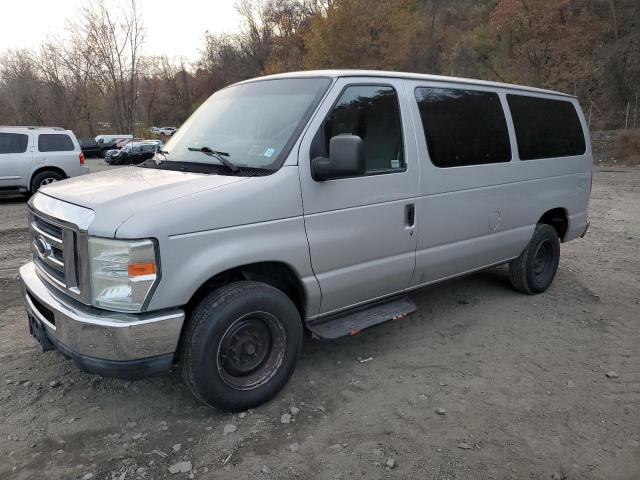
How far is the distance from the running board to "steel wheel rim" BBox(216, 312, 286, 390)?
34 centimetres

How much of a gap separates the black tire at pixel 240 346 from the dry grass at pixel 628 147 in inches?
860

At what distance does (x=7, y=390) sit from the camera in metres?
3.50

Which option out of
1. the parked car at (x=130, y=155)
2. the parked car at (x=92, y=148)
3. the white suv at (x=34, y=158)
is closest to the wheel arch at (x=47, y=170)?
the white suv at (x=34, y=158)

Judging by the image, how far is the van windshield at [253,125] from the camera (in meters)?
3.34

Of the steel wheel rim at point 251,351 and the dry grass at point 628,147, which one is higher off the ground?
the dry grass at point 628,147

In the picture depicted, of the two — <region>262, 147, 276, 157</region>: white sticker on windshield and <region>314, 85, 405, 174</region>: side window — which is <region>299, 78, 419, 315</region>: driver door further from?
<region>262, 147, 276, 157</region>: white sticker on windshield

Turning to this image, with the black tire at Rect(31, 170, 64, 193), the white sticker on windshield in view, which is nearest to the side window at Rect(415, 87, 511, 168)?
the white sticker on windshield

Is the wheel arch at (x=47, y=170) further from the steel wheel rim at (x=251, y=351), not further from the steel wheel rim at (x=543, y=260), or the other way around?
the steel wheel rim at (x=543, y=260)

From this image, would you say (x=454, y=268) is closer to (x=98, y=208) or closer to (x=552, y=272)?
(x=552, y=272)

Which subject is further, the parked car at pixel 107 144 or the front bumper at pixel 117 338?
the parked car at pixel 107 144

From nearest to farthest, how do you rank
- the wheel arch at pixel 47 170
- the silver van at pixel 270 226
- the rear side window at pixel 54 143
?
the silver van at pixel 270 226 → the wheel arch at pixel 47 170 → the rear side window at pixel 54 143

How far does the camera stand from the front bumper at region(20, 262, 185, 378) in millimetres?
2691

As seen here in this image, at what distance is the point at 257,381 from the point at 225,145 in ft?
5.39

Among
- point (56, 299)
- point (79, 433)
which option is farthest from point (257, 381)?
point (56, 299)
